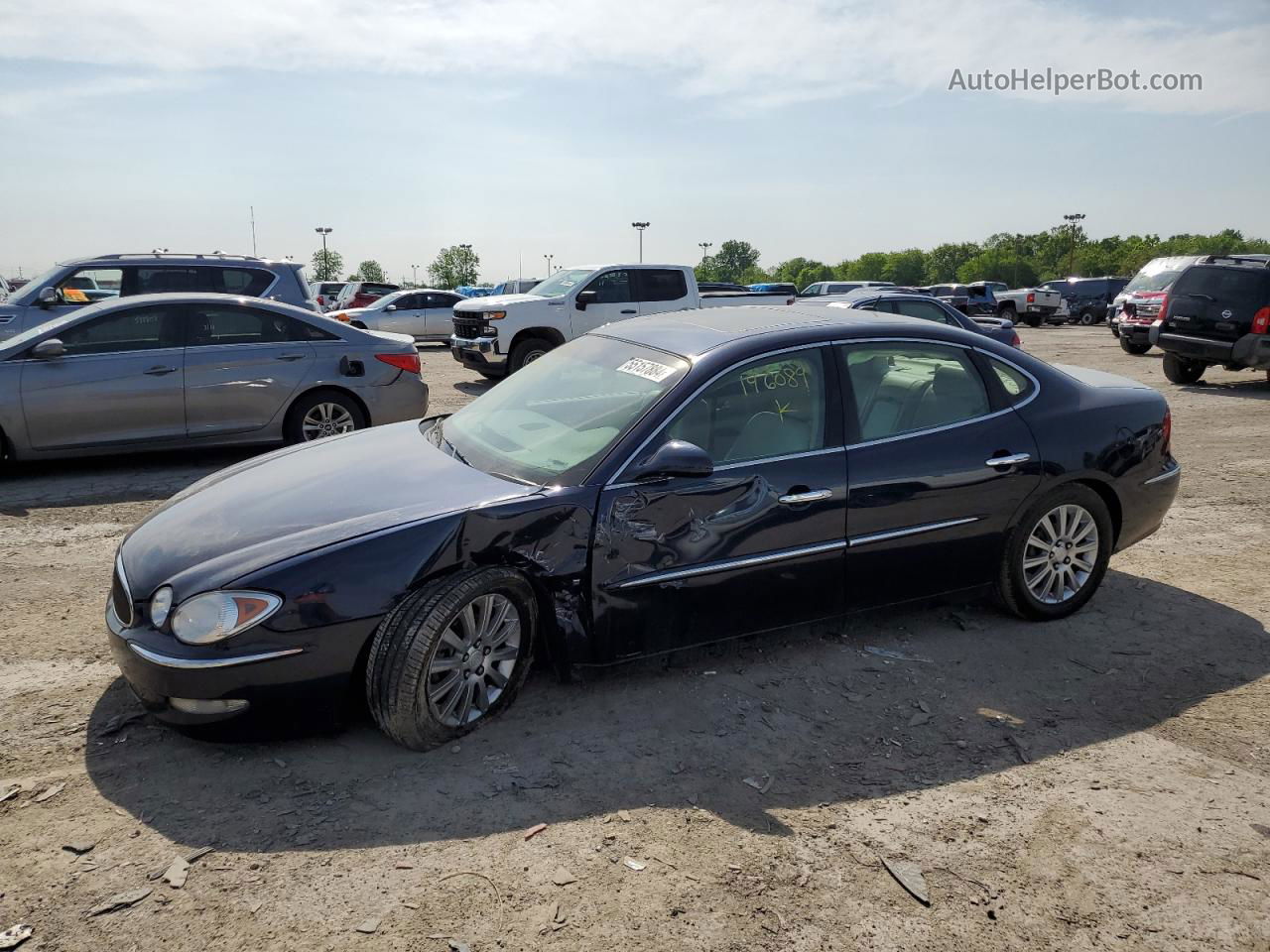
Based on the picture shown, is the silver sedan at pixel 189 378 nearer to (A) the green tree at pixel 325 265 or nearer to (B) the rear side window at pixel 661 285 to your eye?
(B) the rear side window at pixel 661 285

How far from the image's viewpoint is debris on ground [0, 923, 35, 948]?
2.53 m

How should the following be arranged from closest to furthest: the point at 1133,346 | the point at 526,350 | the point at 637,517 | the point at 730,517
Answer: the point at 637,517 → the point at 730,517 → the point at 526,350 → the point at 1133,346

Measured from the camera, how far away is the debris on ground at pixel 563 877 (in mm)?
2838

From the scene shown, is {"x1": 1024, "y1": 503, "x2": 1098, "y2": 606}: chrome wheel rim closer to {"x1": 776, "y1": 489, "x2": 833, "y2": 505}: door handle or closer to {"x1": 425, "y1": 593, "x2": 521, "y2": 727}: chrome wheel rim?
{"x1": 776, "y1": 489, "x2": 833, "y2": 505}: door handle

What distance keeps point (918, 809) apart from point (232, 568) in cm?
246

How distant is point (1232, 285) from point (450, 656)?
1406 centimetres

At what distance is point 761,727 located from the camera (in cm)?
376

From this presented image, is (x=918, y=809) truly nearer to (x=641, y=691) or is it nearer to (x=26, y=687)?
(x=641, y=691)

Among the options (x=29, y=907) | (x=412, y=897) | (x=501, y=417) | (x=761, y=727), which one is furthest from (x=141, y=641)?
(x=761, y=727)

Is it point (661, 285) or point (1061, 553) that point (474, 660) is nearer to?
point (1061, 553)

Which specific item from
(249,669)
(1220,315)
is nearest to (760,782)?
(249,669)

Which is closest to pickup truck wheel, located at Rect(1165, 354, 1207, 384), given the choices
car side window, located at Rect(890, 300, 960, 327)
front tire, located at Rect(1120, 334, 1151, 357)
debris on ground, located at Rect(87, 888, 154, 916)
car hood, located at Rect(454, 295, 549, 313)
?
car side window, located at Rect(890, 300, 960, 327)

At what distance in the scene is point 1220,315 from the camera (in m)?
13.8

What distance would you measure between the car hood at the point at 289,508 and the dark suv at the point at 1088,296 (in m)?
40.6
